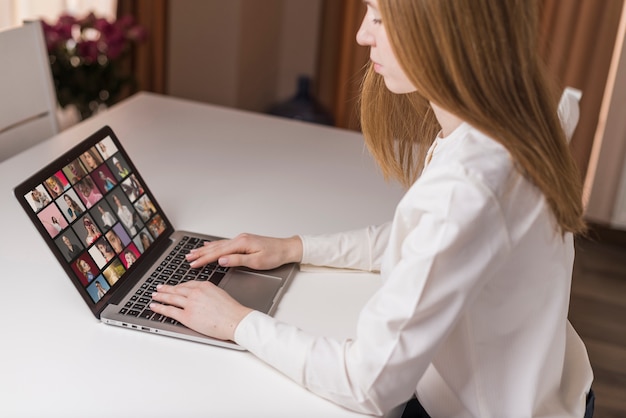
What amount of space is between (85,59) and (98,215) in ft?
4.77

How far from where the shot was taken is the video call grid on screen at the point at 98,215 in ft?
3.78

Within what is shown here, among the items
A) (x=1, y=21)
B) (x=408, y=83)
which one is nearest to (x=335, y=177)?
(x=408, y=83)

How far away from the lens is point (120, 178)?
1.37 metres

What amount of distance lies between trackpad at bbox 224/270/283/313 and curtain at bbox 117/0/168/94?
2073 millimetres

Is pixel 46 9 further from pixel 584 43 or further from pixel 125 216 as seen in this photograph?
pixel 584 43

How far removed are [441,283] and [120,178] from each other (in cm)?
65

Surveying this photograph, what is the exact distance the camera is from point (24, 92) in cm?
185

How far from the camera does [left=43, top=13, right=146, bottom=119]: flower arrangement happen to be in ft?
8.29

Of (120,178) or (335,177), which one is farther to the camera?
(335,177)

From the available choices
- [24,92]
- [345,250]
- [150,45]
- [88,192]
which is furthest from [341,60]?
[88,192]

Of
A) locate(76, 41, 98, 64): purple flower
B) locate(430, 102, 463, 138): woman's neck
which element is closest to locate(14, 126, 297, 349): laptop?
locate(430, 102, 463, 138): woman's neck

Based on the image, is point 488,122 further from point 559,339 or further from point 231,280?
point 231,280

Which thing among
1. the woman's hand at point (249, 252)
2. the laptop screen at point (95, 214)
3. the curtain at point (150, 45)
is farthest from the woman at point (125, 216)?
the curtain at point (150, 45)

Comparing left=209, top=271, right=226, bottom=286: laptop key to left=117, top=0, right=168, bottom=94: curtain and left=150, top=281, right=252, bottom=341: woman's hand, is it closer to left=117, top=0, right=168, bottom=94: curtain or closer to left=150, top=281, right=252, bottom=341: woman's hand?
left=150, top=281, right=252, bottom=341: woman's hand
